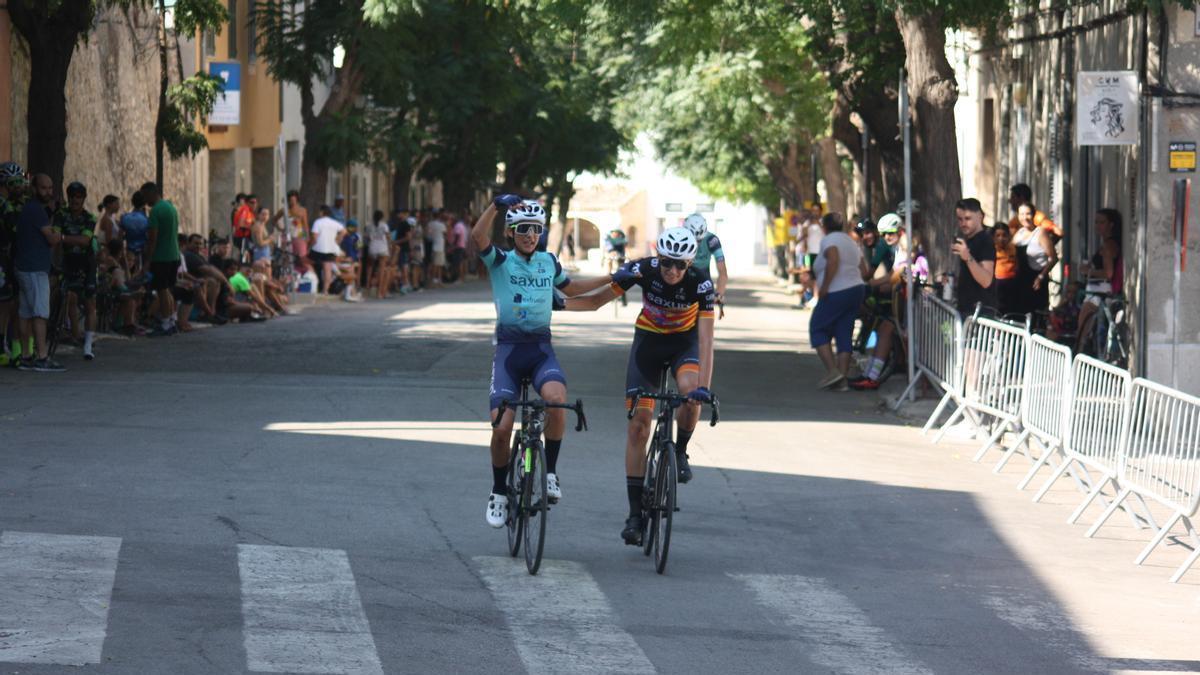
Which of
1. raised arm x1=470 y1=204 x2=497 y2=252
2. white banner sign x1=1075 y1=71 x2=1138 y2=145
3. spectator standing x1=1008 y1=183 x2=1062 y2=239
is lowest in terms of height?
raised arm x1=470 y1=204 x2=497 y2=252

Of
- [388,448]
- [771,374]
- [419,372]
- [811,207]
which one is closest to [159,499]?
[388,448]

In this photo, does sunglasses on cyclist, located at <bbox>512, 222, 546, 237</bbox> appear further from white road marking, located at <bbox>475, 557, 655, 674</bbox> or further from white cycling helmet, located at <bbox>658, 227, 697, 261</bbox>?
white road marking, located at <bbox>475, 557, 655, 674</bbox>

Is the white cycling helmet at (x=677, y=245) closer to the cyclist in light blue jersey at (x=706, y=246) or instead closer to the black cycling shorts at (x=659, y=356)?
the black cycling shorts at (x=659, y=356)

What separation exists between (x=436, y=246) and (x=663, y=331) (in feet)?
117

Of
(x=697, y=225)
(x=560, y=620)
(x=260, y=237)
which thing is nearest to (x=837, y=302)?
(x=697, y=225)

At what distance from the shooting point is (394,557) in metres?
9.53

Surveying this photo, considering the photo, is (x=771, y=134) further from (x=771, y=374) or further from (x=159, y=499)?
(x=159, y=499)

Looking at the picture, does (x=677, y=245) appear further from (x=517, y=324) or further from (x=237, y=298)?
(x=237, y=298)

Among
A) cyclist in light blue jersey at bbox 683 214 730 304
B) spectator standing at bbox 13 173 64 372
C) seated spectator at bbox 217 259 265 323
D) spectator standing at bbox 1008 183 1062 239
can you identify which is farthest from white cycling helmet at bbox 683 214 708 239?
seated spectator at bbox 217 259 265 323

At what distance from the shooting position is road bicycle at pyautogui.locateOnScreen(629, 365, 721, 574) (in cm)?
943

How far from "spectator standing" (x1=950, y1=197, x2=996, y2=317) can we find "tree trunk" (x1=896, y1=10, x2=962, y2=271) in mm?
2487

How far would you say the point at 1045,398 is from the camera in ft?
43.0

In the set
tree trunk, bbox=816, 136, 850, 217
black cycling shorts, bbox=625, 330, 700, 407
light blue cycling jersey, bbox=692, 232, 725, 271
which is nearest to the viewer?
black cycling shorts, bbox=625, 330, 700, 407

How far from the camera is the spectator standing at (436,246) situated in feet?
151
